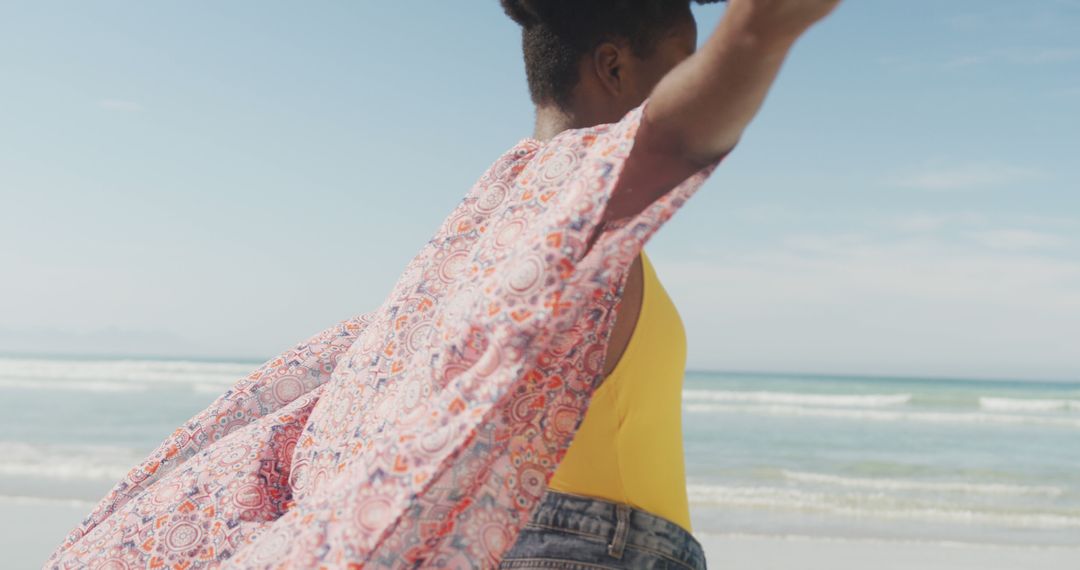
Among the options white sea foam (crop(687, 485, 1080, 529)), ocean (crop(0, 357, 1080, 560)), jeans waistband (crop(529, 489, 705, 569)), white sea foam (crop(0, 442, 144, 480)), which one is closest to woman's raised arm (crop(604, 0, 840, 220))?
jeans waistband (crop(529, 489, 705, 569))

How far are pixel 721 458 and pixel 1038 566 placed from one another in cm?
518

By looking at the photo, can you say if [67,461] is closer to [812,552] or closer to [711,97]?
[812,552]

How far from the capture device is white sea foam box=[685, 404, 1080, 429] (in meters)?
17.9

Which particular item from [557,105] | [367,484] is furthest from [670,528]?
[557,105]

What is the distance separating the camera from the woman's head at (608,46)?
4.23ft

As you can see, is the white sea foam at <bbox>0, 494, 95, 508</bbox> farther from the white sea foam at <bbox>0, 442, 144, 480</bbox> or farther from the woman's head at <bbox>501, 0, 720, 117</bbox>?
the woman's head at <bbox>501, 0, 720, 117</bbox>

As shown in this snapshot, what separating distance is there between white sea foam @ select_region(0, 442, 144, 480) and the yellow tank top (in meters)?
8.13

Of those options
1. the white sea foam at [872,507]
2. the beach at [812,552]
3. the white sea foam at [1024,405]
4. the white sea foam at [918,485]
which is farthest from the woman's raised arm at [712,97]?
the white sea foam at [1024,405]

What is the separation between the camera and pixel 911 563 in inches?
237

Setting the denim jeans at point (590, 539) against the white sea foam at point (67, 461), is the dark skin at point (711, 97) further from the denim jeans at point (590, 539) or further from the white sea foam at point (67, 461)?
the white sea foam at point (67, 461)

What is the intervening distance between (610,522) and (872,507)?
734 centimetres

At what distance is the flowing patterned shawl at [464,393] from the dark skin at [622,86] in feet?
0.35

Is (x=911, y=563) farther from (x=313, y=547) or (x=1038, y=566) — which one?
(x=313, y=547)

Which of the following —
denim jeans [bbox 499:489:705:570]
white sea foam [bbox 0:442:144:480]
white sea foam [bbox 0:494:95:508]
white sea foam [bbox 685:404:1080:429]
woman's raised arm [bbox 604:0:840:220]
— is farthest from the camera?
white sea foam [bbox 685:404:1080:429]
